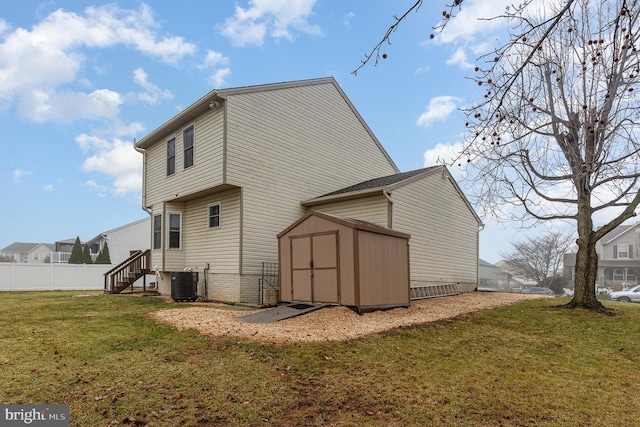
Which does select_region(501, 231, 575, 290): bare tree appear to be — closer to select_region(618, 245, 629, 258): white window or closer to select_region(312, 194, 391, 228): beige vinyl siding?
select_region(618, 245, 629, 258): white window

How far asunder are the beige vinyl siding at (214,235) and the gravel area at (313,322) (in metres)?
3.04

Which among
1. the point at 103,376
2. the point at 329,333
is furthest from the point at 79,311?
the point at 329,333

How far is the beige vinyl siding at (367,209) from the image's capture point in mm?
12156

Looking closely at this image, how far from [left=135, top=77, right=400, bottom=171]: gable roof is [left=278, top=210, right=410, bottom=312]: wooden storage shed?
5153 millimetres

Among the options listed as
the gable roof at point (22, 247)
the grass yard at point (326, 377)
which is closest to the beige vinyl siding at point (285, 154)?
the grass yard at point (326, 377)

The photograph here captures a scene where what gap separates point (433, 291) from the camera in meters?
13.9

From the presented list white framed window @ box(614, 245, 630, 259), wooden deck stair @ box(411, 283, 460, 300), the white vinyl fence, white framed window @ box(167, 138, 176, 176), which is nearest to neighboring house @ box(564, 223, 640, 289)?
white framed window @ box(614, 245, 630, 259)

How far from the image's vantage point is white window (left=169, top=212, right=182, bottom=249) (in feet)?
49.0

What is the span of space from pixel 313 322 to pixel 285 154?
7544mm

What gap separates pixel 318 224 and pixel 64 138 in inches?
564

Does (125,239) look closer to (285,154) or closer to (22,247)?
(285,154)

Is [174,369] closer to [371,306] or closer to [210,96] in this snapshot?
[371,306]

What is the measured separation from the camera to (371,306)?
911 cm

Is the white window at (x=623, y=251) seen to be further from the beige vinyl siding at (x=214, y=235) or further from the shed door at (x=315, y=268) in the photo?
the beige vinyl siding at (x=214, y=235)
